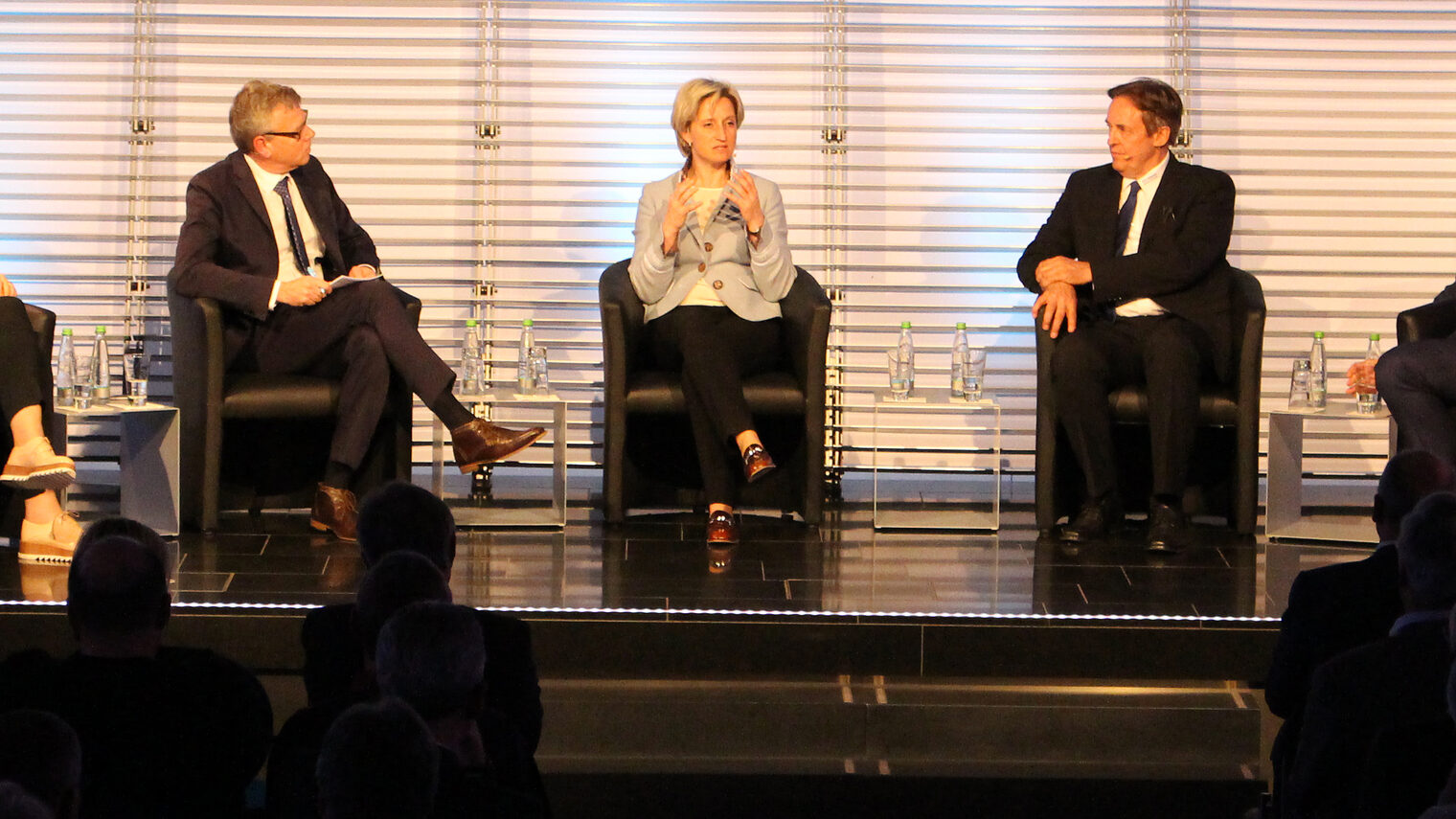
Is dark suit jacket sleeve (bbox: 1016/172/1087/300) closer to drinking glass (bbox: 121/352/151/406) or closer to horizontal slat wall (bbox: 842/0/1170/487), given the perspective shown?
horizontal slat wall (bbox: 842/0/1170/487)

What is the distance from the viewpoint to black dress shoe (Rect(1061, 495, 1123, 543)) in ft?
17.3

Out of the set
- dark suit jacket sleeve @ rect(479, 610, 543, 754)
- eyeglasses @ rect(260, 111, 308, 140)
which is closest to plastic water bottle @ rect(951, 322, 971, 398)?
eyeglasses @ rect(260, 111, 308, 140)

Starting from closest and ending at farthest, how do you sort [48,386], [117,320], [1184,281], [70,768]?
[70,768] → [48,386] → [1184,281] → [117,320]

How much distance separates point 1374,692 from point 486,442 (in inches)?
122

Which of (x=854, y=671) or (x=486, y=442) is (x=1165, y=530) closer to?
(x=854, y=671)

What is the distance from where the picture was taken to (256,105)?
5379 mm

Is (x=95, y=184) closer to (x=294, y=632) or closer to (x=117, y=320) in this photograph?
(x=117, y=320)

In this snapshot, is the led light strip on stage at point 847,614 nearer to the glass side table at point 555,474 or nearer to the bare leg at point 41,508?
the bare leg at point 41,508

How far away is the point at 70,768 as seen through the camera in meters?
1.80

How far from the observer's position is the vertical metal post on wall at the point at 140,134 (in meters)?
6.27

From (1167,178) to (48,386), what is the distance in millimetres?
3439

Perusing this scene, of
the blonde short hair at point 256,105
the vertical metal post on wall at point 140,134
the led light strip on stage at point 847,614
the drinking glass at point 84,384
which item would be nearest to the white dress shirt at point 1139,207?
the led light strip on stage at point 847,614

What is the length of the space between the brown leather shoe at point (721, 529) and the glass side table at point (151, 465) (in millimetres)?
1577

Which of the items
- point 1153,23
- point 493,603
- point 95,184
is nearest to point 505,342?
point 95,184
